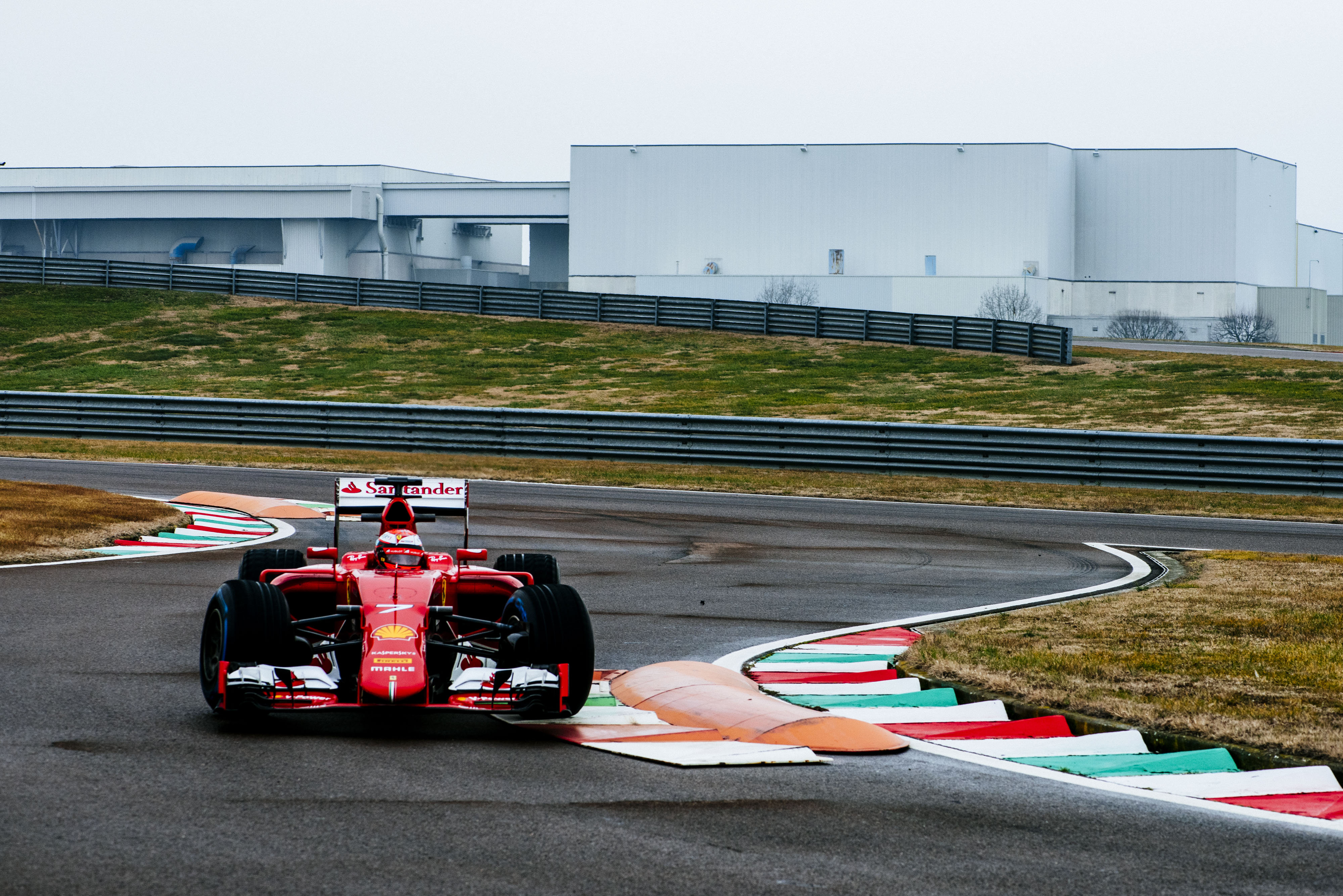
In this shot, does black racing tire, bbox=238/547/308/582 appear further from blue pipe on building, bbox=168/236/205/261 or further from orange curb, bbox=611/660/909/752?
blue pipe on building, bbox=168/236/205/261

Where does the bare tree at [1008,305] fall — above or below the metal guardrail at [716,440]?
above

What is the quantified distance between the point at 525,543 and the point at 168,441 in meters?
16.1

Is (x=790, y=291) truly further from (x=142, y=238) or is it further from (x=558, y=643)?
(x=558, y=643)

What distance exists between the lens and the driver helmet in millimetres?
8062

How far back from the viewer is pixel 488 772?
6430 millimetres

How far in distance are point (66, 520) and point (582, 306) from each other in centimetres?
3375

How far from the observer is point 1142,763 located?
6863 millimetres

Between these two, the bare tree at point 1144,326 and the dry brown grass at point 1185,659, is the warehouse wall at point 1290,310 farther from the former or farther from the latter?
the dry brown grass at point 1185,659

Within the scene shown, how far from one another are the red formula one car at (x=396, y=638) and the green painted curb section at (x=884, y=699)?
1.49m

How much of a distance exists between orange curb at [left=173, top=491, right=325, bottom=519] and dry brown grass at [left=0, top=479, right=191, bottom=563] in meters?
0.88

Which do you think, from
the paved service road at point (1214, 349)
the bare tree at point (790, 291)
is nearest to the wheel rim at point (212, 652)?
the paved service road at point (1214, 349)

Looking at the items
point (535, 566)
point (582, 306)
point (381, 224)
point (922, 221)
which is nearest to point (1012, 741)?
point (535, 566)

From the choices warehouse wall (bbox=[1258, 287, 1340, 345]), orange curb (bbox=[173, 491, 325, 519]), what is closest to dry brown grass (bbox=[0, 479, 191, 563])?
orange curb (bbox=[173, 491, 325, 519])

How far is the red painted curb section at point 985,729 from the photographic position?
7441mm
